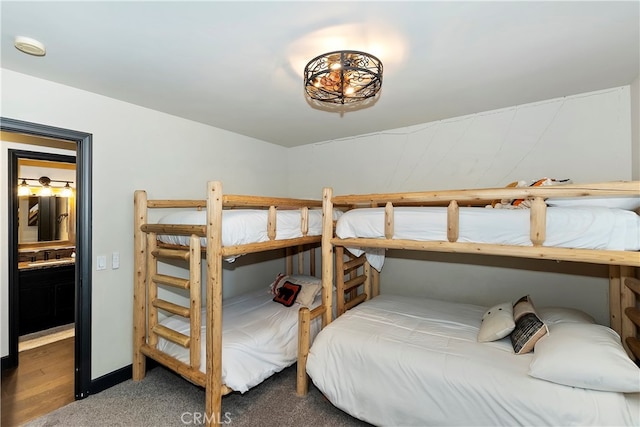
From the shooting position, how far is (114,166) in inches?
103

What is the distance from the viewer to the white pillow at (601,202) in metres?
1.70

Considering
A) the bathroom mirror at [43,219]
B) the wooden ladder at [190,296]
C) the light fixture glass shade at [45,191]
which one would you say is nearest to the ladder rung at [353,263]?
the wooden ladder at [190,296]

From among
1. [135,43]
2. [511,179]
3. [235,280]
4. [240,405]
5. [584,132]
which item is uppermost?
[135,43]

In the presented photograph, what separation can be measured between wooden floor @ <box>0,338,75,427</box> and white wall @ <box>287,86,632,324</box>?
3394mm

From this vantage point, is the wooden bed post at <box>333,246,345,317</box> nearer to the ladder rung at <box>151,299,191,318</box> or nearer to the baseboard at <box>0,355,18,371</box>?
the ladder rung at <box>151,299,191,318</box>

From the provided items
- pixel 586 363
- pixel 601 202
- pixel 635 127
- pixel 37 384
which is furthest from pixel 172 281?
pixel 635 127

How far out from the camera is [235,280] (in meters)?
3.72

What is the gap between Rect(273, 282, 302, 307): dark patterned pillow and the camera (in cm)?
323

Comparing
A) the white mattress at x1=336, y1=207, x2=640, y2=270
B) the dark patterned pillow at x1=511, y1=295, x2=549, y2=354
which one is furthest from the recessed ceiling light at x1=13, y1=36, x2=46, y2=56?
the dark patterned pillow at x1=511, y1=295, x2=549, y2=354

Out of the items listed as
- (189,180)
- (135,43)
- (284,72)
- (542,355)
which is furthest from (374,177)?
(135,43)

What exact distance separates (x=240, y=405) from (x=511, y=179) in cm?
329

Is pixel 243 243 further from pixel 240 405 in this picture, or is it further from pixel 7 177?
pixel 7 177

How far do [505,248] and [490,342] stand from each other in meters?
0.75

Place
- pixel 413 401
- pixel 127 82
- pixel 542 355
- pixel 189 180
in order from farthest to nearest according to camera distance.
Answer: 1. pixel 189 180
2. pixel 127 82
3. pixel 413 401
4. pixel 542 355
